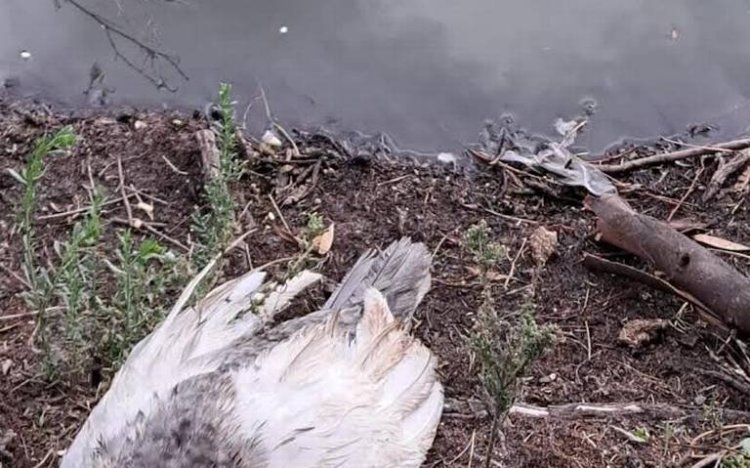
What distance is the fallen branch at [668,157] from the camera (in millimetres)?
3926

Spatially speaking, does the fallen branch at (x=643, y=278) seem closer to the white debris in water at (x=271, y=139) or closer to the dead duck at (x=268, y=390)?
the dead duck at (x=268, y=390)

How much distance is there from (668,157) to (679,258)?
2.18 ft

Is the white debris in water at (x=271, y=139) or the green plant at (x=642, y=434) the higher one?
the white debris in water at (x=271, y=139)

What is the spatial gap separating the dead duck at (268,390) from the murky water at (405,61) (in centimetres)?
118

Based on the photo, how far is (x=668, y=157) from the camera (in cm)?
397

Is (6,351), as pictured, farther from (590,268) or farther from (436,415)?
(590,268)

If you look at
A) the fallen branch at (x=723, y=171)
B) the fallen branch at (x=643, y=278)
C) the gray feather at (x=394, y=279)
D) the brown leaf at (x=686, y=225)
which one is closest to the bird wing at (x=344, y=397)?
the gray feather at (x=394, y=279)

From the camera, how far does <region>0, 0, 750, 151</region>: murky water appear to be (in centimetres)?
409

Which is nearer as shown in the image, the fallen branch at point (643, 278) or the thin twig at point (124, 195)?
the fallen branch at point (643, 278)

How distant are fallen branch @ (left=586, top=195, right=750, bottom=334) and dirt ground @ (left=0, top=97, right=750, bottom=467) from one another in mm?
86

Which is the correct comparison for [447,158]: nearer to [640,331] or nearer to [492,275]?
[492,275]

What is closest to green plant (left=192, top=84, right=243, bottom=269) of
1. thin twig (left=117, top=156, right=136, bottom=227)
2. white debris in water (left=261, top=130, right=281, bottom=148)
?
thin twig (left=117, top=156, right=136, bottom=227)

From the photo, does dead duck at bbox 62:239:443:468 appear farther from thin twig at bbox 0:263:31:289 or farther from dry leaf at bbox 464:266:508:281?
thin twig at bbox 0:263:31:289

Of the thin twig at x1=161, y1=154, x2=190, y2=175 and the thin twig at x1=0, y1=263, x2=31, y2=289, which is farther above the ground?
the thin twig at x1=161, y1=154, x2=190, y2=175
